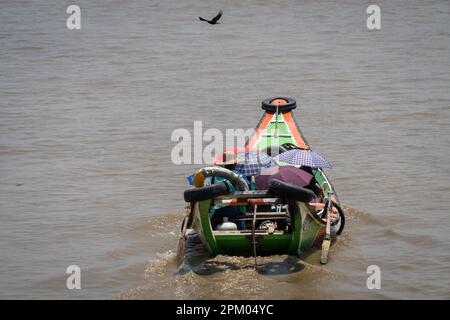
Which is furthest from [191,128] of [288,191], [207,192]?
[288,191]

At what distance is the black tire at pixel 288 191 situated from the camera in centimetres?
955

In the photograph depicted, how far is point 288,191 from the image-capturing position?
959cm

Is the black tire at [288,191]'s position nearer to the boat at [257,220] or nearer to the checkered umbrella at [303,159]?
the boat at [257,220]

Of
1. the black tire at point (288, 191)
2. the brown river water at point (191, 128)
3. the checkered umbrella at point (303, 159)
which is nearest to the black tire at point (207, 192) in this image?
the black tire at point (288, 191)

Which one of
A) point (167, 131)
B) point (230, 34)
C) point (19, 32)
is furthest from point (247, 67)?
point (19, 32)

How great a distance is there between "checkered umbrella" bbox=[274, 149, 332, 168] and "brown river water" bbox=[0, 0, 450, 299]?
1241 millimetres

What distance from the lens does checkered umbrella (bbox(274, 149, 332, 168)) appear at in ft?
34.9

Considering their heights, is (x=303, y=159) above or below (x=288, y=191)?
above

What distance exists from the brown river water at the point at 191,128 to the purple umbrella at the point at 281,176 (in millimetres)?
1012

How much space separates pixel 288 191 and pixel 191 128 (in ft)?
21.8

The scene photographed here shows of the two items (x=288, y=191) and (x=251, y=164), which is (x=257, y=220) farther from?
(x=288, y=191)

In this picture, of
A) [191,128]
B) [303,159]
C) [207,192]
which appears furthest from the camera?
[191,128]

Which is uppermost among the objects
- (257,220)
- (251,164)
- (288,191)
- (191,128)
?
(191,128)

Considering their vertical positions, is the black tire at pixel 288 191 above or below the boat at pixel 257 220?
above
